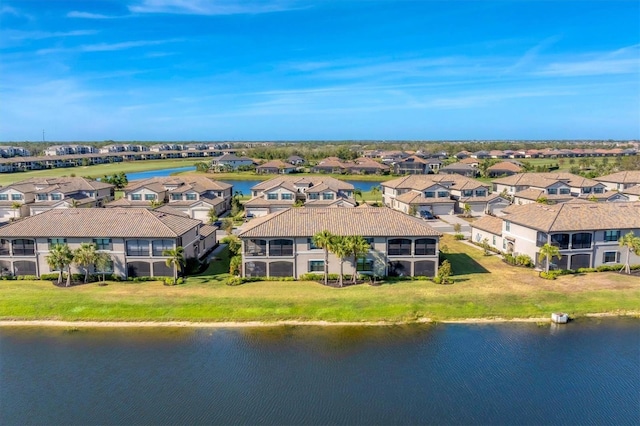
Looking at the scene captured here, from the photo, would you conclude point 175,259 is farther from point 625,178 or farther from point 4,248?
point 625,178

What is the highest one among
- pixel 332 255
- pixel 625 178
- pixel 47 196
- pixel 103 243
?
pixel 625 178

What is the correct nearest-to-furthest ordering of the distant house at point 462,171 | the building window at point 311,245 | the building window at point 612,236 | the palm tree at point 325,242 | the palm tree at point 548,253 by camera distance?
the palm tree at point 325,242, the building window at point 311,245, the palm tree at point 548,253, the building window at point 612,236, the distant house at point 462,171

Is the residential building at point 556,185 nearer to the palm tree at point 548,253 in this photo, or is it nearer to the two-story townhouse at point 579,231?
the two-story townhouse at point 579,231

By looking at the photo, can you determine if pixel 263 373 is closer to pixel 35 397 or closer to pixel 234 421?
Result: pixel 234 421

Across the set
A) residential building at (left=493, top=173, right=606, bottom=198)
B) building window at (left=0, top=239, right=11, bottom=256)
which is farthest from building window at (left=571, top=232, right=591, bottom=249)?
building window at (left=0, top=239, right=11, bottom=256)

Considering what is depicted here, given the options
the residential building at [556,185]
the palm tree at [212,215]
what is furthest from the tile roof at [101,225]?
the residential building at [556,185]

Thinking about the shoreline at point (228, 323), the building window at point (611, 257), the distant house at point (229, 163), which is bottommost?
the shoreline at point (228, 323)

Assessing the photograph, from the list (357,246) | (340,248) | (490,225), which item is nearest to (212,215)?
(340,248)
